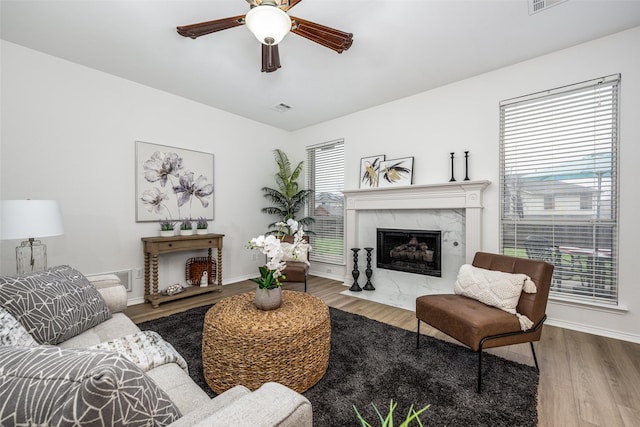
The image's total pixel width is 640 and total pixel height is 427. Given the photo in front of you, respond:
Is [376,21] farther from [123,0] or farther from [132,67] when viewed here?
[132,67]

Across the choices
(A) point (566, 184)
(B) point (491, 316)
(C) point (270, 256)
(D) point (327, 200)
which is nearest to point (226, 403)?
(C) point (270, 256)

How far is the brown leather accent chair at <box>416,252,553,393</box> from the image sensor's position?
71.1 inches

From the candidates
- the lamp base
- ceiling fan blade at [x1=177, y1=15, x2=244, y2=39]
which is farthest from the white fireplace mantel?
the lamp base

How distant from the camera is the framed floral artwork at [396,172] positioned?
3.81 meters

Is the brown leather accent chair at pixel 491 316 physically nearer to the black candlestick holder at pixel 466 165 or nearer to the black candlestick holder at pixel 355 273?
the black candlestick holder at pixel 466 165

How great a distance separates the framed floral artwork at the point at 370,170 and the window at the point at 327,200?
17.7 inches

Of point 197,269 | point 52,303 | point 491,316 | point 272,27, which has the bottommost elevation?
point 197,269

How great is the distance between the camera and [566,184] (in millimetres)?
2783

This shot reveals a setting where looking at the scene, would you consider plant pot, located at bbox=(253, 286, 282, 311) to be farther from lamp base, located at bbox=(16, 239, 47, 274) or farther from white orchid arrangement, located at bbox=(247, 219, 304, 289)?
lamp base, located at bbox=(16, 239, 47, 274)

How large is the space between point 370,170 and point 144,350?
3630 millimetres

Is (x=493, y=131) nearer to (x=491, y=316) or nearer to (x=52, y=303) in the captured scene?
(x=491, y=316)

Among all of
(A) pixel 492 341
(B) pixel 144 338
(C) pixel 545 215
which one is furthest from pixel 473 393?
(C) pixel 545 215

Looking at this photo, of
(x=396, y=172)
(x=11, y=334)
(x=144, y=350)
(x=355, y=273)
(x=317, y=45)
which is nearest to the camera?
(x=11, y=334)

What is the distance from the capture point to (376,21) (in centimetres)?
233
